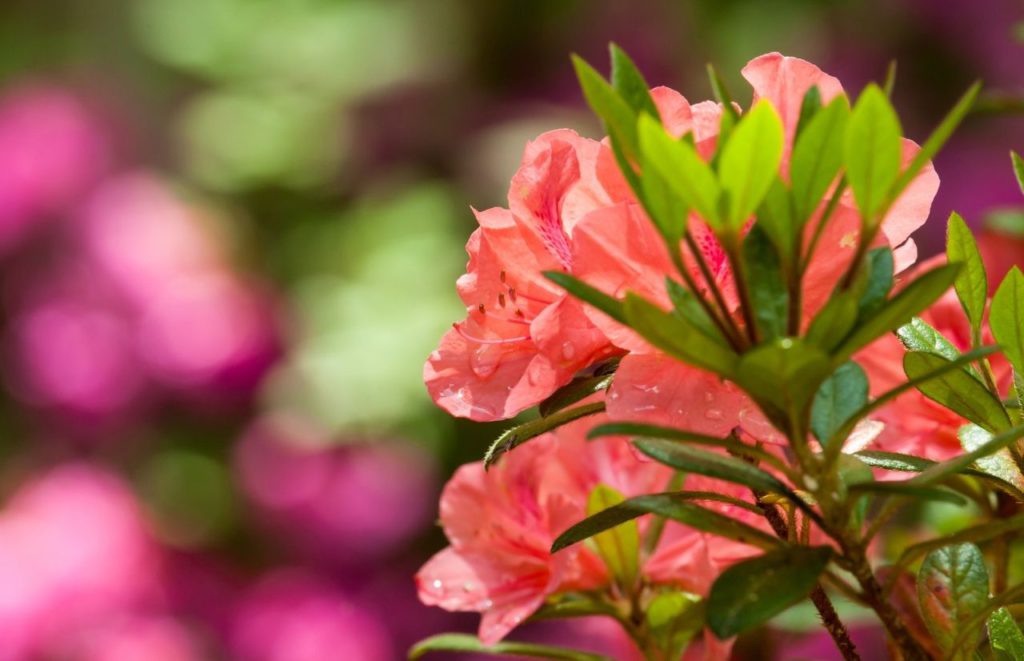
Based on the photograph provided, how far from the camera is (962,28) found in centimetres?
226

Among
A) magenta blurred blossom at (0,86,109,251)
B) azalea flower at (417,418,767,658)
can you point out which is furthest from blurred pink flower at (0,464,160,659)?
azalea flower at (417,418,767,658)

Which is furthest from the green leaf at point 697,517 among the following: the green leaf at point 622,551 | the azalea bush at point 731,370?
the green leaf at point 622,551

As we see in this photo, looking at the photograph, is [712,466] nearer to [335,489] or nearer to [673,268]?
[673,268]

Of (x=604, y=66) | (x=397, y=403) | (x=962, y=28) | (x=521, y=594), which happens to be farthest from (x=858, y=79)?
(x=521, y=594)

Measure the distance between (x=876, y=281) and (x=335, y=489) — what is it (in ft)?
5.29

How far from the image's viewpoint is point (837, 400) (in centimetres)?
28

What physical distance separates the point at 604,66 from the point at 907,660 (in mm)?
1854

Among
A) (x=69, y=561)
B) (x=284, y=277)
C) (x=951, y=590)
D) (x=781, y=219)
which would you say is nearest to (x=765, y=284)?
(x=781, y=219)

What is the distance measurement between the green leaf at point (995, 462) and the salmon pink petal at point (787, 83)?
91mm

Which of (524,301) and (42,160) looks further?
(42,160)

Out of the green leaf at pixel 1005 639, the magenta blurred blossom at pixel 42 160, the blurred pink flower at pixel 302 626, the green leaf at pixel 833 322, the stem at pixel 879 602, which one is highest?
the magenta blurred blossom at pixel 42 160

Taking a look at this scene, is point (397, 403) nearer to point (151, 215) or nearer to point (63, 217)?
point (151, 215)

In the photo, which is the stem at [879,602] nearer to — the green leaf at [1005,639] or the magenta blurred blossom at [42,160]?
the green leaf at [1005,639]

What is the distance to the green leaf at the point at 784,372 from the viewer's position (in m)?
0.25
